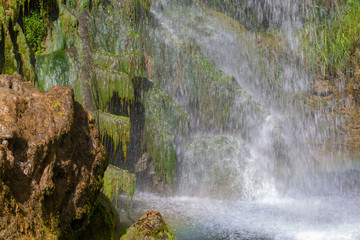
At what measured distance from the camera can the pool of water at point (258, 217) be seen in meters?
4.49

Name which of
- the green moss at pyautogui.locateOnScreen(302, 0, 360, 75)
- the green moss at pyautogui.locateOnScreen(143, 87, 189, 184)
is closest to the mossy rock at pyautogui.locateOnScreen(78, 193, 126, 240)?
the green moss at pyautogui.locateOnScreen(143, 87, 189, 184)

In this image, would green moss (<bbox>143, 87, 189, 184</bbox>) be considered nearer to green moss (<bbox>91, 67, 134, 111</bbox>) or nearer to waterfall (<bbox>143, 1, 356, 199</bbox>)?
waterfall (<bbox>143, 1, 356, 199</bbox>)

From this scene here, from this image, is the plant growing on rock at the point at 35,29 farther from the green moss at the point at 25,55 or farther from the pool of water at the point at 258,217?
the pool of water at the point at 258,217

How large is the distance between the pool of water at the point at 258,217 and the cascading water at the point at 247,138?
16mm

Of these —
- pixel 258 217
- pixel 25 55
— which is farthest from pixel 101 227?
pixel 258 217

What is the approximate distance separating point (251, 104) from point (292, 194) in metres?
2.35

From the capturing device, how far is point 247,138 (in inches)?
322

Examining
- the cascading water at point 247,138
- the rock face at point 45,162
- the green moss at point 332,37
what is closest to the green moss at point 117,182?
the cascading water at point 247,138

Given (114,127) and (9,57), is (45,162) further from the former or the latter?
(9,57)

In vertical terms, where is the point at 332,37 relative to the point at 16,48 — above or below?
above


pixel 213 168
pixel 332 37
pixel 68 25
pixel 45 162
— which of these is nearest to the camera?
pixel 45 162

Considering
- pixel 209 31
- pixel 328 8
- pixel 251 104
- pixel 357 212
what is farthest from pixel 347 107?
pixel 357 212

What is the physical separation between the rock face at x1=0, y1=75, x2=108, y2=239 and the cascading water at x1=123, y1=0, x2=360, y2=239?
232 cm

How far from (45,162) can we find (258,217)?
3.98 m
